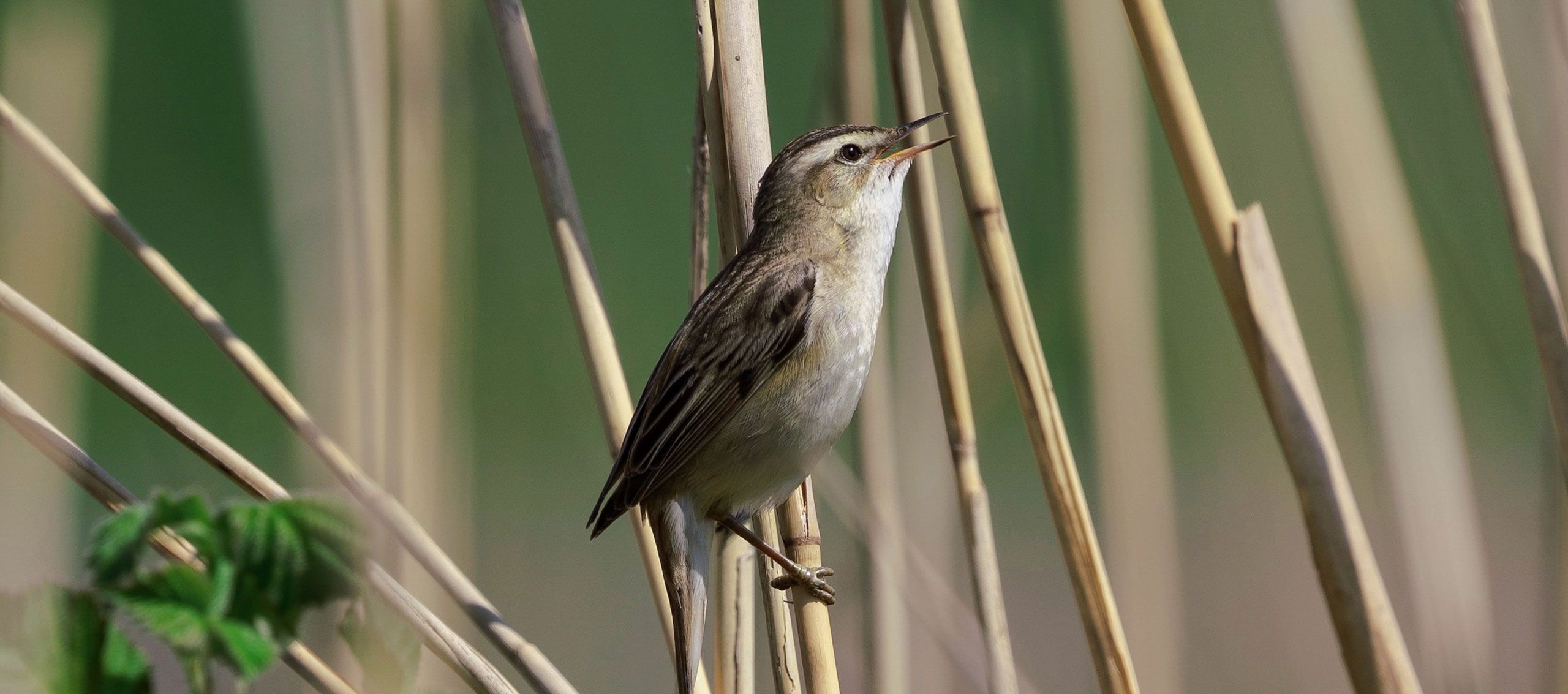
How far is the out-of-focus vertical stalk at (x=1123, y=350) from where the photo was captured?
2.77 m

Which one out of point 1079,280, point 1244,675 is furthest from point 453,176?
point 1244,675

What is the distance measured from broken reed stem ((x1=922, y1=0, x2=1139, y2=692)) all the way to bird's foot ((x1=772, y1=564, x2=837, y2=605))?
382 mm

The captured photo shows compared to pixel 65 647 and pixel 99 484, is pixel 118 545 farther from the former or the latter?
pixel 99 484

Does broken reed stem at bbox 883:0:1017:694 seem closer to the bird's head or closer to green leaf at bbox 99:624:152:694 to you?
the bird's head

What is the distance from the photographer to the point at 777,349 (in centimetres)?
210

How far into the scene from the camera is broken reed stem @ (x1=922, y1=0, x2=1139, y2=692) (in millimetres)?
1737

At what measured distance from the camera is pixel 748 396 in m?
2.12

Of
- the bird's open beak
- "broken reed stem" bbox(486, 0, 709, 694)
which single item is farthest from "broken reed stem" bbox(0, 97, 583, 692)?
the bird's open beak

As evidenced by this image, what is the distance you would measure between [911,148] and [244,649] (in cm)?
163

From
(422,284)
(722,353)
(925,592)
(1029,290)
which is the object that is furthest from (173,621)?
(1029,290)

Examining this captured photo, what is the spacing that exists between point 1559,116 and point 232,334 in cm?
226

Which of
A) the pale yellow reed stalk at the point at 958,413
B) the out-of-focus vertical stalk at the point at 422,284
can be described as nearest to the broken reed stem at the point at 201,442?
the out-of-focus vertical stalk at the point at 422,284

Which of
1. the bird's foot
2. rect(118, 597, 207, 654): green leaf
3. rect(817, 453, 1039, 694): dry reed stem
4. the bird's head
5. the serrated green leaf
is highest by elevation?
the bird's head

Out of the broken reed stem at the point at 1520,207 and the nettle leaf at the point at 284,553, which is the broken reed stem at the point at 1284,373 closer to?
the broken reed stem at the point at 1520,207
